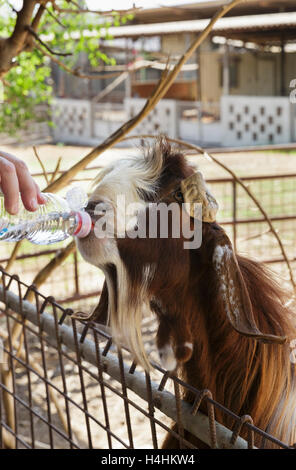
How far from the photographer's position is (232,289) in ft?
5.17

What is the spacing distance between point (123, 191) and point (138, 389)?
0.51m

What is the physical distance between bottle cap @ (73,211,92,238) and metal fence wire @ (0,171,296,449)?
314 mm

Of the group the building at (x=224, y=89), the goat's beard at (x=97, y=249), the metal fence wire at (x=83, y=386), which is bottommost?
the metal fence wire at (x=83, y=386)

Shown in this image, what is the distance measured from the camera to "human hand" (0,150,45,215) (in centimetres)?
132

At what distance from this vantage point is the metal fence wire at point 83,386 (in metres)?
1.42

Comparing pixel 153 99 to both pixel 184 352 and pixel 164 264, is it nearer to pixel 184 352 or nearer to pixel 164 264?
pixel 164 264

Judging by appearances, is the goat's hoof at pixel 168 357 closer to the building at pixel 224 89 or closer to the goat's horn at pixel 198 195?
the goat's horn at pixel 198 195

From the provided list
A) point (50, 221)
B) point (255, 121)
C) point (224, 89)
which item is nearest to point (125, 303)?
point (50, 221)

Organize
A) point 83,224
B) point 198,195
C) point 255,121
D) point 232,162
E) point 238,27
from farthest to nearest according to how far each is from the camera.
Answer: point 255,121, point 238,27, point 232,162, point 198,195, point 83,224

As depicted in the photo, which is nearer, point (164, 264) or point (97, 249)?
point (97, 249)

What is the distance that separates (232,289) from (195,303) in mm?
131

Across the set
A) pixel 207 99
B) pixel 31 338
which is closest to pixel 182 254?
pixel 31 338

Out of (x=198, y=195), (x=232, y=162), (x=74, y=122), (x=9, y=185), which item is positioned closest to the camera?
(x=9, y=185)

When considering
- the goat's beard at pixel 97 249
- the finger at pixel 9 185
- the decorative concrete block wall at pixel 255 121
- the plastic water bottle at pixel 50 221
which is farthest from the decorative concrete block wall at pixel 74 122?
the finger at pixel 9 185
